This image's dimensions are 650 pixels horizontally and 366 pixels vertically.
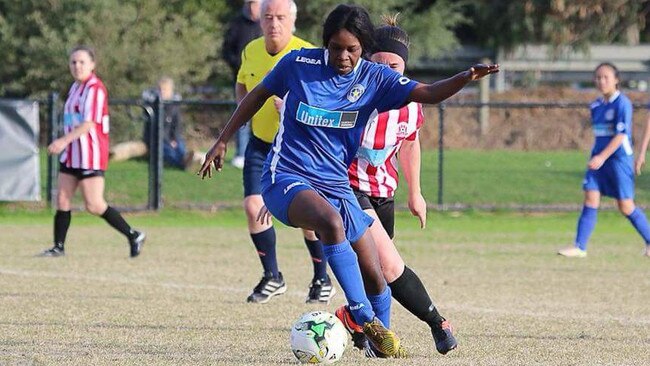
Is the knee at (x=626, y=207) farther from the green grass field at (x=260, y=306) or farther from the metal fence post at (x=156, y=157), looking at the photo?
the metal fence post at (x=156, y=157)

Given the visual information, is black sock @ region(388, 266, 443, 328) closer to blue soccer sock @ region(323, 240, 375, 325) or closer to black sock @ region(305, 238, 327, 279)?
blue soccer sock @ region(323, 240, 375, 325)

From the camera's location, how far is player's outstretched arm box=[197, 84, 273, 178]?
6176 millimetres

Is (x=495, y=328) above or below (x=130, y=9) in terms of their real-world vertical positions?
below

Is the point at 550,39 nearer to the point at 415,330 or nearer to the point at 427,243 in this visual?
the point at 427,243

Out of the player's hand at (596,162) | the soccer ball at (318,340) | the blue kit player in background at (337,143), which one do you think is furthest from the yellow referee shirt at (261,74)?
the player's hand at (596,162)

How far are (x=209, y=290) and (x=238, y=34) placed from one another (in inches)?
170

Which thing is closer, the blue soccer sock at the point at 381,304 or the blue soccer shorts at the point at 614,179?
the blue soccer sock at the point at 381,304

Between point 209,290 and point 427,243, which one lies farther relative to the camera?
point 427,243

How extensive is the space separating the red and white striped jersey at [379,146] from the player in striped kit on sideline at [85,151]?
5023mm

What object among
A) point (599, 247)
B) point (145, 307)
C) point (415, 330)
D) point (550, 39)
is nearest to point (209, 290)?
point (145, 307)

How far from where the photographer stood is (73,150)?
11352 millimetres

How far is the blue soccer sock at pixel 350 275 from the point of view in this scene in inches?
229

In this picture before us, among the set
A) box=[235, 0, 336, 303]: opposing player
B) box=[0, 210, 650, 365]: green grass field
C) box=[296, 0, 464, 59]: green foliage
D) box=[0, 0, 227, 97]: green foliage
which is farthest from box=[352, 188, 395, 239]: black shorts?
box=[296, 0, 464, 59]: green foliage

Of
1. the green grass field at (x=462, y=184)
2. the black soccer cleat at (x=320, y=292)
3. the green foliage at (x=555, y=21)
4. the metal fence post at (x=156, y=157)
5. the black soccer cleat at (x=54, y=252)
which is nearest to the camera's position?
the black soccer cleat at (x=320, y=292)
